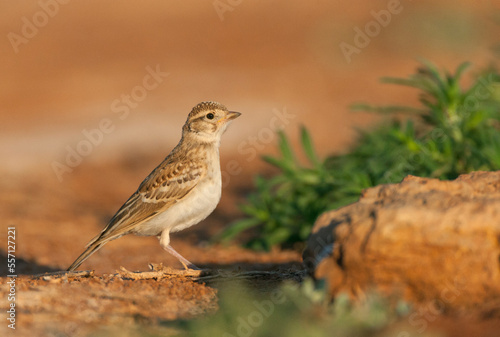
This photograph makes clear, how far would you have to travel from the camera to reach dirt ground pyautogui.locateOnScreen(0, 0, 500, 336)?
530 cm

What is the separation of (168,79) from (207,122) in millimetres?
13812

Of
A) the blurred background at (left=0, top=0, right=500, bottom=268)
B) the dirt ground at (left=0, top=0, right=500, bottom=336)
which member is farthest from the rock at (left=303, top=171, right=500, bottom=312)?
the blurred background at (left=0, top=0, right=500, bottom=268)

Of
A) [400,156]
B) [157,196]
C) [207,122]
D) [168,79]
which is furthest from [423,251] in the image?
[168,79]

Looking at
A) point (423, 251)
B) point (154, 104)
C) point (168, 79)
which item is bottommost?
point (423, 251)

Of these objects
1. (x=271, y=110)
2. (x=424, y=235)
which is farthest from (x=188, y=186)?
(x=271, y=110)

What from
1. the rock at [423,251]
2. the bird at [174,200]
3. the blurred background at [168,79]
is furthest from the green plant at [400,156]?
the rock at [423,251]

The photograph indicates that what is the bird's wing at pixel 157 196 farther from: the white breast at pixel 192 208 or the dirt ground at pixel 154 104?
the dirt ground at pixel 154 104

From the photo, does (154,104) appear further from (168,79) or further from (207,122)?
(207,122)

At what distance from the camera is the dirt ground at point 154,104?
5.30 meters

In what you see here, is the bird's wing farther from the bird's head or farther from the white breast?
the bird's head

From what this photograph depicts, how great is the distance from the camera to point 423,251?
4176 millimetres

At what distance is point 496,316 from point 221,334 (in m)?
1.46

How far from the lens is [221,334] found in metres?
3.67

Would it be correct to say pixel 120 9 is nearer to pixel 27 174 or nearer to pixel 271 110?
pixel 271 110
